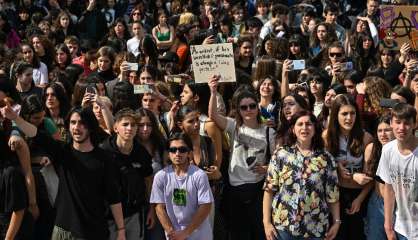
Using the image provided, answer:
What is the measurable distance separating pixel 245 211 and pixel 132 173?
1.24 metres

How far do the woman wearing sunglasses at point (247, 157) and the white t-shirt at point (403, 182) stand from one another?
115cm

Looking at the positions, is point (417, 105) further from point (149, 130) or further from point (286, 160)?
point (149, 130)

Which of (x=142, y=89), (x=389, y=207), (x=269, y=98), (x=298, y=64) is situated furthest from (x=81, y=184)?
(x=298, y=64)

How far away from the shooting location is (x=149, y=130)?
7258mm

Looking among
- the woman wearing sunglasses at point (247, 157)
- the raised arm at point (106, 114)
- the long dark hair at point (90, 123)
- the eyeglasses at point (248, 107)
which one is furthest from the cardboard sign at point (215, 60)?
the long dark hair at point (90, 123)

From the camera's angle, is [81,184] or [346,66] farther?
[346,66]

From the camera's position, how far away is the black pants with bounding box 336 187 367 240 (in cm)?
729

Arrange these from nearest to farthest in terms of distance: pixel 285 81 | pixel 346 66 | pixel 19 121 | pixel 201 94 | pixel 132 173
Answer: pixel 19 121 < pixel 132 173 < pixel 201 94 < pixel 285 81 < pixel 346 66

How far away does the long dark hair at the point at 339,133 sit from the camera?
23.8 feet

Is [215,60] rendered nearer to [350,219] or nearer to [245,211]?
[245,211]

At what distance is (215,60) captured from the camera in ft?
28.2

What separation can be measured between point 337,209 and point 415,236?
0.65 m

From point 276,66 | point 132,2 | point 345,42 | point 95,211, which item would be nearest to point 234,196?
point 95,211

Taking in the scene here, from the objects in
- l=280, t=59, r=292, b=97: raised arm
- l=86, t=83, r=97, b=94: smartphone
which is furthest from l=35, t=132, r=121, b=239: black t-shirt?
l=280, t=59, r=292, b=97: raised arm
